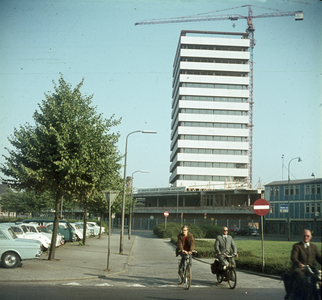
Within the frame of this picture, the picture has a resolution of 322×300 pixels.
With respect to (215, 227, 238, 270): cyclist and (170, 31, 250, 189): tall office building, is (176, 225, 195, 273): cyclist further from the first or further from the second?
(170, 31, 250, 189): tall office building

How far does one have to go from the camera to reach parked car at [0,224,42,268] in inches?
535

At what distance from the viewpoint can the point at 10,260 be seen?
13.7 metres

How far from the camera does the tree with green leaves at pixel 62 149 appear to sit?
1650 cm

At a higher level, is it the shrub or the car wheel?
the car wheel

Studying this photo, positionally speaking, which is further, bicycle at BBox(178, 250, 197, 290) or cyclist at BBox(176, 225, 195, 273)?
cyclist at BBox(176, 225, 195, 273)

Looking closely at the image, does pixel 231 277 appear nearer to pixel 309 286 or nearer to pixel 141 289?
pixel 141 289

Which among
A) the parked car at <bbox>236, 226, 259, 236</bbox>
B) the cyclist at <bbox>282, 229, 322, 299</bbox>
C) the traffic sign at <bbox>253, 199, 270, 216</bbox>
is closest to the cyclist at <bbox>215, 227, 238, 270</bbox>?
the traffic sign at <bbox>253, 199, 270, 216</bbox>

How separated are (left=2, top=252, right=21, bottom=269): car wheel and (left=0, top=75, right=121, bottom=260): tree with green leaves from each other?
11.1ft

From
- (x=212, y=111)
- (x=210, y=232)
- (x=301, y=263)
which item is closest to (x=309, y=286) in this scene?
(x=301, y=263)


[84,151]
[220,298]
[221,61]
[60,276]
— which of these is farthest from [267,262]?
[221,61]

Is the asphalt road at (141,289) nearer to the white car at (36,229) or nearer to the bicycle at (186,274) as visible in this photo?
the bicycle at (186,274)

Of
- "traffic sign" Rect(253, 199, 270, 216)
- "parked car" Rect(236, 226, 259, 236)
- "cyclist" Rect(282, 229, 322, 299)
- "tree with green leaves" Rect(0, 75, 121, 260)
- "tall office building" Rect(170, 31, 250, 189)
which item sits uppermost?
"tall office building" Rect(170, 31, 250, 189)

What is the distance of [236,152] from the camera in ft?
332

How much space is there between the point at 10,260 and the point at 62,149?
499cm
